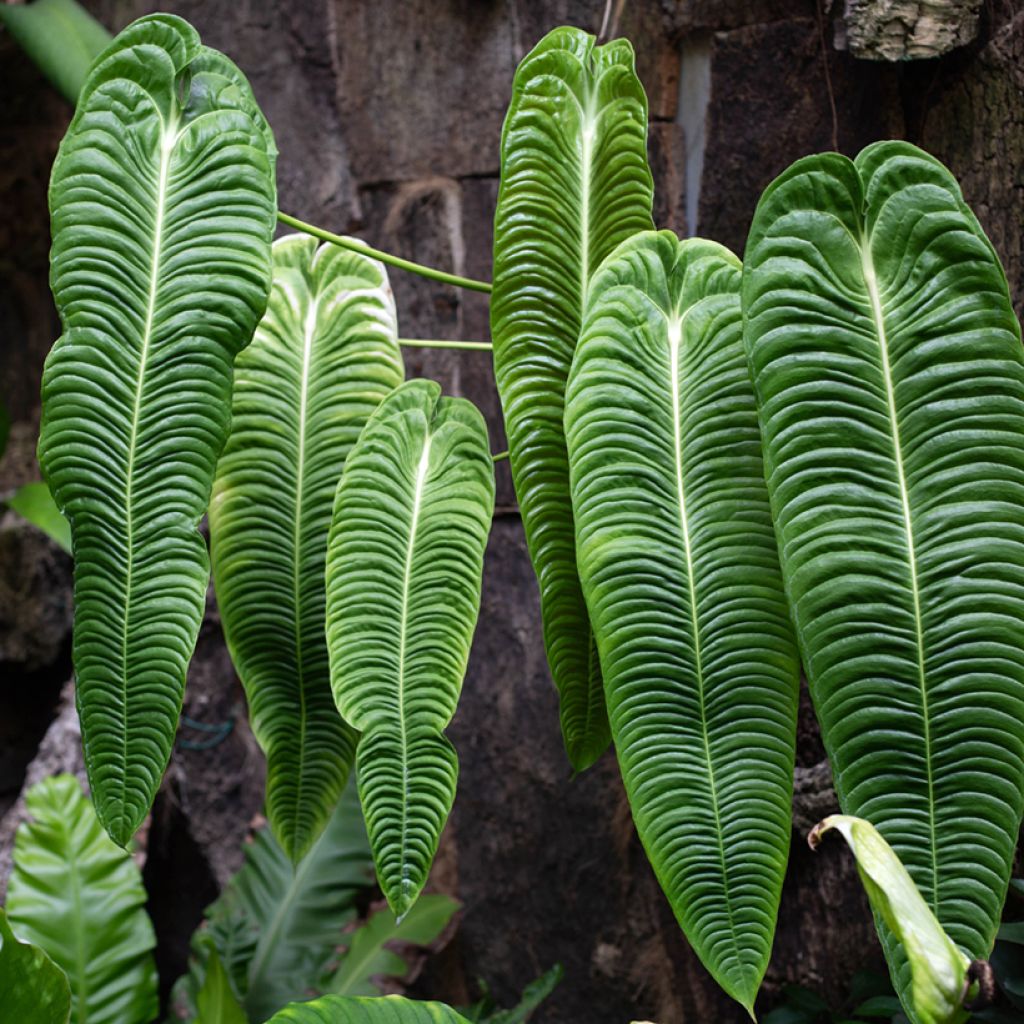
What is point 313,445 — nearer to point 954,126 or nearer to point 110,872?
point 954,126

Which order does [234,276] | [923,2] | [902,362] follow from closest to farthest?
[902,362]
[234,276]
[923,2]

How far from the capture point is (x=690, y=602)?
2.62ft

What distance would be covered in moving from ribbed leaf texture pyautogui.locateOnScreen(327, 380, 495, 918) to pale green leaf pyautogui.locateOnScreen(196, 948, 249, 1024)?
872 mm

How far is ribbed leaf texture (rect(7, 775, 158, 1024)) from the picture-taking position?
1.80 metres

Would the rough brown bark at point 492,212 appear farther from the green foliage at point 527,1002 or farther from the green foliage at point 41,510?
the green foliage at point 41,510

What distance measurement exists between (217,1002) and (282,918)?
0.35 m

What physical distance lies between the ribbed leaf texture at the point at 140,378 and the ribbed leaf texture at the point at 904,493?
0.45 m

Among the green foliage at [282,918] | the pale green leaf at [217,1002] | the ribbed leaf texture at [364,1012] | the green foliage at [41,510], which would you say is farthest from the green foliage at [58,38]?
the ribbed leaf texture at [364,1012]

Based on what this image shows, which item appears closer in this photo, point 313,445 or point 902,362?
point 902,362

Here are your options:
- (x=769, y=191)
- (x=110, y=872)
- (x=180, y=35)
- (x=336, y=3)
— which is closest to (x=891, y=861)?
(x=769, y=191)

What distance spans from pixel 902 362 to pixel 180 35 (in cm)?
71

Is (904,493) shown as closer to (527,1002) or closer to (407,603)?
(407,603)

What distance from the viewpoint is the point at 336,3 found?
1894 mm

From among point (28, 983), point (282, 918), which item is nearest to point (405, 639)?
point (28, 983)
